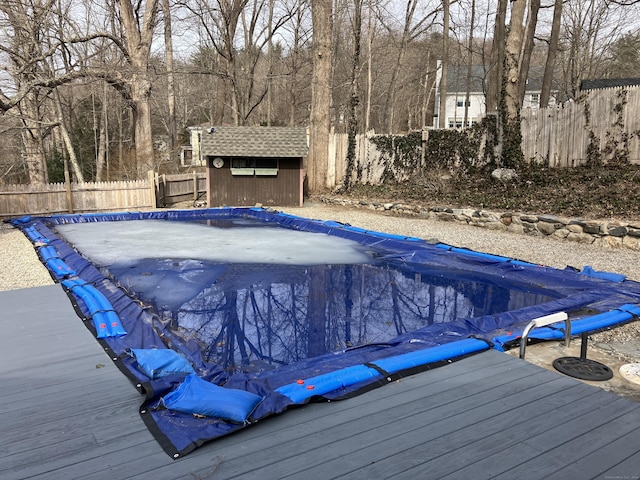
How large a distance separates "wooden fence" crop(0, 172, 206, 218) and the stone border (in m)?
7.32

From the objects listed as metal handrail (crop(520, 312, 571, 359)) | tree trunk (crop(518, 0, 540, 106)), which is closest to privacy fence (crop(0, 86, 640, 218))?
tree trunk (crop(518, 0, 540, 106))

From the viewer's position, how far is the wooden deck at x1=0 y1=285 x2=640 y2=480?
1.96 m

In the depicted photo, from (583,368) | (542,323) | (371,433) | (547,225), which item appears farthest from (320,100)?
(371,433)

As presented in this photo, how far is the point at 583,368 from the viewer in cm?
295

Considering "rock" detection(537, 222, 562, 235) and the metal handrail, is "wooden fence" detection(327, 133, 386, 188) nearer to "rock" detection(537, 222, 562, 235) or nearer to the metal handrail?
"rock" detection(537, 222, 562, 235)

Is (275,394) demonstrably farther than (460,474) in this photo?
Yes

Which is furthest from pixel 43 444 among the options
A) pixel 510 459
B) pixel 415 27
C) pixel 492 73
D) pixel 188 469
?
pixel 415 27

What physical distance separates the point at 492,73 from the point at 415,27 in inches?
282

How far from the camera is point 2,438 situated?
2.21 metres

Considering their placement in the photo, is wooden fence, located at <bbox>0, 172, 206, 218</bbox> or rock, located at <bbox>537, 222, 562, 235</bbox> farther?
wooden fence, located at <bbox>0, 172, 206, 218</bbox>

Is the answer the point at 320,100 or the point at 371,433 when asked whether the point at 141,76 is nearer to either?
the point at 320,100

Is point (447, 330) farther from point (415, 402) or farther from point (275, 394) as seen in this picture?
point (275, 394)

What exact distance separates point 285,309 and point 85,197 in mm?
9580

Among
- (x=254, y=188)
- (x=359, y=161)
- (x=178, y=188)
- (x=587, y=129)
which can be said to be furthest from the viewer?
(x=178, y=188)
